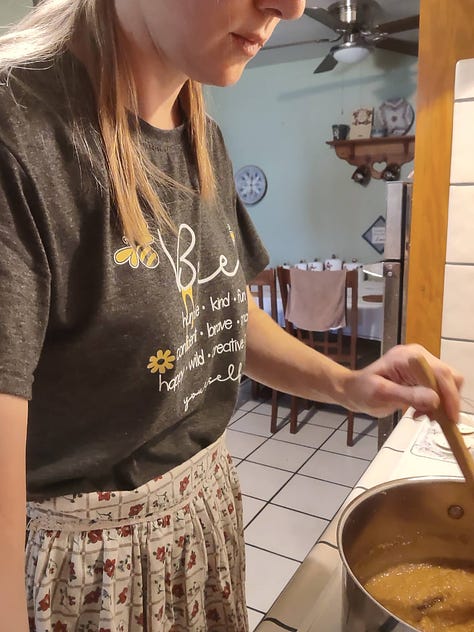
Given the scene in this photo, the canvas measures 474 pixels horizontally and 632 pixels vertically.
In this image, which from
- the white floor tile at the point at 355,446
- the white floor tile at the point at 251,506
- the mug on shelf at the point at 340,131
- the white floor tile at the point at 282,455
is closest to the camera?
the white floor tile at the point at 251,506

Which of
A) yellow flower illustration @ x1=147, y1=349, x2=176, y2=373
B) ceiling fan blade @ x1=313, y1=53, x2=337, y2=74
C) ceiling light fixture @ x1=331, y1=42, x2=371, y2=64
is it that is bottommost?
yellow flower illustration @ x1=147, y1=349, x2=176, y2=373

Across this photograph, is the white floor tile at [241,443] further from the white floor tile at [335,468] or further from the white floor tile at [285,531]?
the white floor tile at [285,531]

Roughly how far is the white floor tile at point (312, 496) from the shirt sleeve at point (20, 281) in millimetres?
2027

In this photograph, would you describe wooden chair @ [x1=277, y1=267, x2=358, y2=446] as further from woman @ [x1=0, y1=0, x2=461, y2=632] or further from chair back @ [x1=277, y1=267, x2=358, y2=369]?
woman @ [x1=0, y1=0, x2=461, y2=632]

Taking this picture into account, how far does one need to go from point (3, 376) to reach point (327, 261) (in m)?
3.75

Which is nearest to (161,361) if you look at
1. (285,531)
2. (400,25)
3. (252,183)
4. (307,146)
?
(285,531)

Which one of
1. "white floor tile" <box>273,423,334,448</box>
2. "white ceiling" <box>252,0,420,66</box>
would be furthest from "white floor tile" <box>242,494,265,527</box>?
"white ceiling" <box>252,0,420,66</box>

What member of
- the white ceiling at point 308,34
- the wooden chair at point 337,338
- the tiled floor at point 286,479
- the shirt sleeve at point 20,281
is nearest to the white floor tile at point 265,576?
the tiled floor at point 286,479

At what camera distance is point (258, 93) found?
14.3ft

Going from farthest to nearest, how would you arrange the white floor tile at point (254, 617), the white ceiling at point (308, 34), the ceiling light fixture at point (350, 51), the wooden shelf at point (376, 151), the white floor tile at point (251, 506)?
the wooden shelf at point (376, 151), the ceiling light fixture at point (350, 51), the white ceiling at point (308, 34), the white floor tile at point (251, 506), the white floor tile at point (254, 617)

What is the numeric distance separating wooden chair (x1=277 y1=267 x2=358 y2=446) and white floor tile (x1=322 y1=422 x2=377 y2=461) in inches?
1.7

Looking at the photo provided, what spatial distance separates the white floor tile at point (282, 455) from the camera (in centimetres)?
268

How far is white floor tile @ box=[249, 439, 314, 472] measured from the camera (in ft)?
8.80

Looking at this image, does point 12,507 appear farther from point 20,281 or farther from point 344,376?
point 344,376
